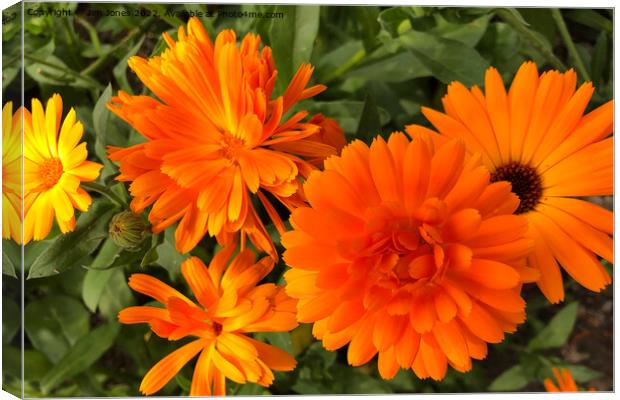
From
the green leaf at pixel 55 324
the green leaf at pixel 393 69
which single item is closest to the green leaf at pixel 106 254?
the green leaf at pixel 55 324

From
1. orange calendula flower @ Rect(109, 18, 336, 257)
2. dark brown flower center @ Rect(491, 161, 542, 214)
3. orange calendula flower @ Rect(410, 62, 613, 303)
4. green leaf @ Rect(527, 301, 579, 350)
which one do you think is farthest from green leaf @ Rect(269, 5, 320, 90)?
green leaf @ Rect(527, 301, 579, 350)

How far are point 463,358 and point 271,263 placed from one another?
0.99 ft

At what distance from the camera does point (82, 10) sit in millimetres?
991

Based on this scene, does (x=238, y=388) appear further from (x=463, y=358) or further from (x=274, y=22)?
(x=274, y=22)

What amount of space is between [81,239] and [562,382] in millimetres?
776

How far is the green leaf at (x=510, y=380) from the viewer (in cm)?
109

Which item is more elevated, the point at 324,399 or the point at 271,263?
the point at 271,263

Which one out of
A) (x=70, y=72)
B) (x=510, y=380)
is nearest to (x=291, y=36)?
(x=70, y=72)

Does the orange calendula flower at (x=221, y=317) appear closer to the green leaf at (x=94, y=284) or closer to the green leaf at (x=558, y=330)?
the green leaf at (x=94, y=284)

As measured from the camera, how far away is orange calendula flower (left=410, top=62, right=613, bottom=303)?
934 millimetres

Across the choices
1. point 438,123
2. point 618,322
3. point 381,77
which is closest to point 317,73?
point 381,77

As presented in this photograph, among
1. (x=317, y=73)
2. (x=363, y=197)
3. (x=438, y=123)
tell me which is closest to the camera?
(x=363, y=197)

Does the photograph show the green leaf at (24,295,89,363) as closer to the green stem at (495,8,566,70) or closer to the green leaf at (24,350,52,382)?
the green leaf at (24,350,52,382)

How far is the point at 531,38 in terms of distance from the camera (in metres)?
1.01
